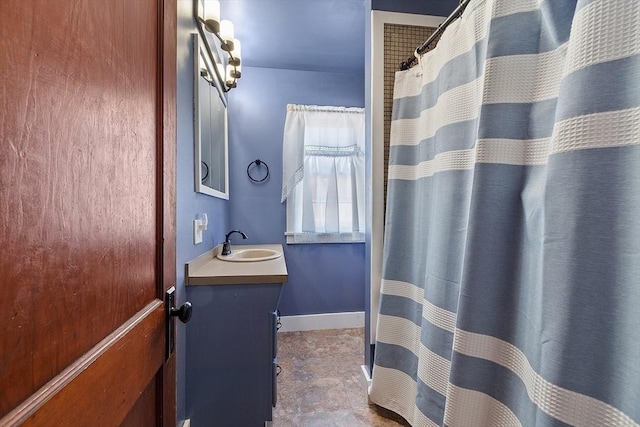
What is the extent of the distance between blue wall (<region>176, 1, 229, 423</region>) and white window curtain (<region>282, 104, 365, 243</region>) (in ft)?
3.95

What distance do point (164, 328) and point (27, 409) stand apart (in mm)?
397

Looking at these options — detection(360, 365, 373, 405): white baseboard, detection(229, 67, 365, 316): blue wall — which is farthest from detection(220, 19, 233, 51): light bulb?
detection(360, 365, 373, 405): white baseboard

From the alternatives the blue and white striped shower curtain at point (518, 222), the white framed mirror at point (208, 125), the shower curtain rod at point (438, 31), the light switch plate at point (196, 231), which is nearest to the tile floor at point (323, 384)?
the blue and white striped shower curtain at point (518, 222)

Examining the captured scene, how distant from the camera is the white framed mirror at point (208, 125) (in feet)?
4.65

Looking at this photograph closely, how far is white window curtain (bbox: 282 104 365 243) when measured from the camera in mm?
2553

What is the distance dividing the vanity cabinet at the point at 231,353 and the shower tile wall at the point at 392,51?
3.05 feet

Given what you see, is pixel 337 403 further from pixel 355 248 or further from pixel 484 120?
pixel 484 120

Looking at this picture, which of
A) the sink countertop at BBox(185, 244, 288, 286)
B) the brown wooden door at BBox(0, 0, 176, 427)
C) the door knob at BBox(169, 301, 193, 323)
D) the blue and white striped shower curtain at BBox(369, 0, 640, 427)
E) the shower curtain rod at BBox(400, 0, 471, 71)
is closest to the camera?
the brown wooden door at BBox(0, 0, 176, 427)

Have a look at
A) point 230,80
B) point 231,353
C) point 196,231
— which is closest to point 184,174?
point 196,231

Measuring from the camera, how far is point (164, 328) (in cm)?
70

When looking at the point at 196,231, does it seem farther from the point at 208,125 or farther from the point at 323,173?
Result: the point at 323,173

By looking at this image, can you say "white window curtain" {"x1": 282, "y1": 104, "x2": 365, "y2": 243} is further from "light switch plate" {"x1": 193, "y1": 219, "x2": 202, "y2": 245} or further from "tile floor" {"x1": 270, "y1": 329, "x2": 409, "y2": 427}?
"light switch plate" {"x1": 193, "y1": 219, "x2": 202, "y2": 245}

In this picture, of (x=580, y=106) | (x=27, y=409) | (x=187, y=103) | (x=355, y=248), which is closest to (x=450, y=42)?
(x=580, y=106)

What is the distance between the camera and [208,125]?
1.72 metres
